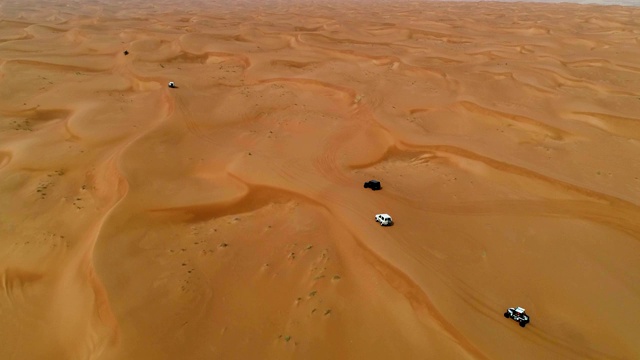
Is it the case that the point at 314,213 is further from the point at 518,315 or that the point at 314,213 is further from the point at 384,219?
the point at 518,315

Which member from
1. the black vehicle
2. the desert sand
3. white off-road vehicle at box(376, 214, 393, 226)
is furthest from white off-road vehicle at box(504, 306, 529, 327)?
the black vehicle

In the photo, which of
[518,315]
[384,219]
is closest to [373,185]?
[384,219]

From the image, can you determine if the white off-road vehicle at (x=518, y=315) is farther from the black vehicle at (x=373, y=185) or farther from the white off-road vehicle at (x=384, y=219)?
the black vehicle at (x=373, y=185)

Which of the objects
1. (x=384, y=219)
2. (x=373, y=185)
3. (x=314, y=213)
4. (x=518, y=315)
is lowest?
(x=314, y=213)

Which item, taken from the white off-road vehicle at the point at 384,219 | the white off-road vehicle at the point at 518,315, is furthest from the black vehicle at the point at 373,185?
the white off-road vehicle at the point at 518,315

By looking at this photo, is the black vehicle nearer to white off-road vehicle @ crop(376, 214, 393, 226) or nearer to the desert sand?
the desert sand
